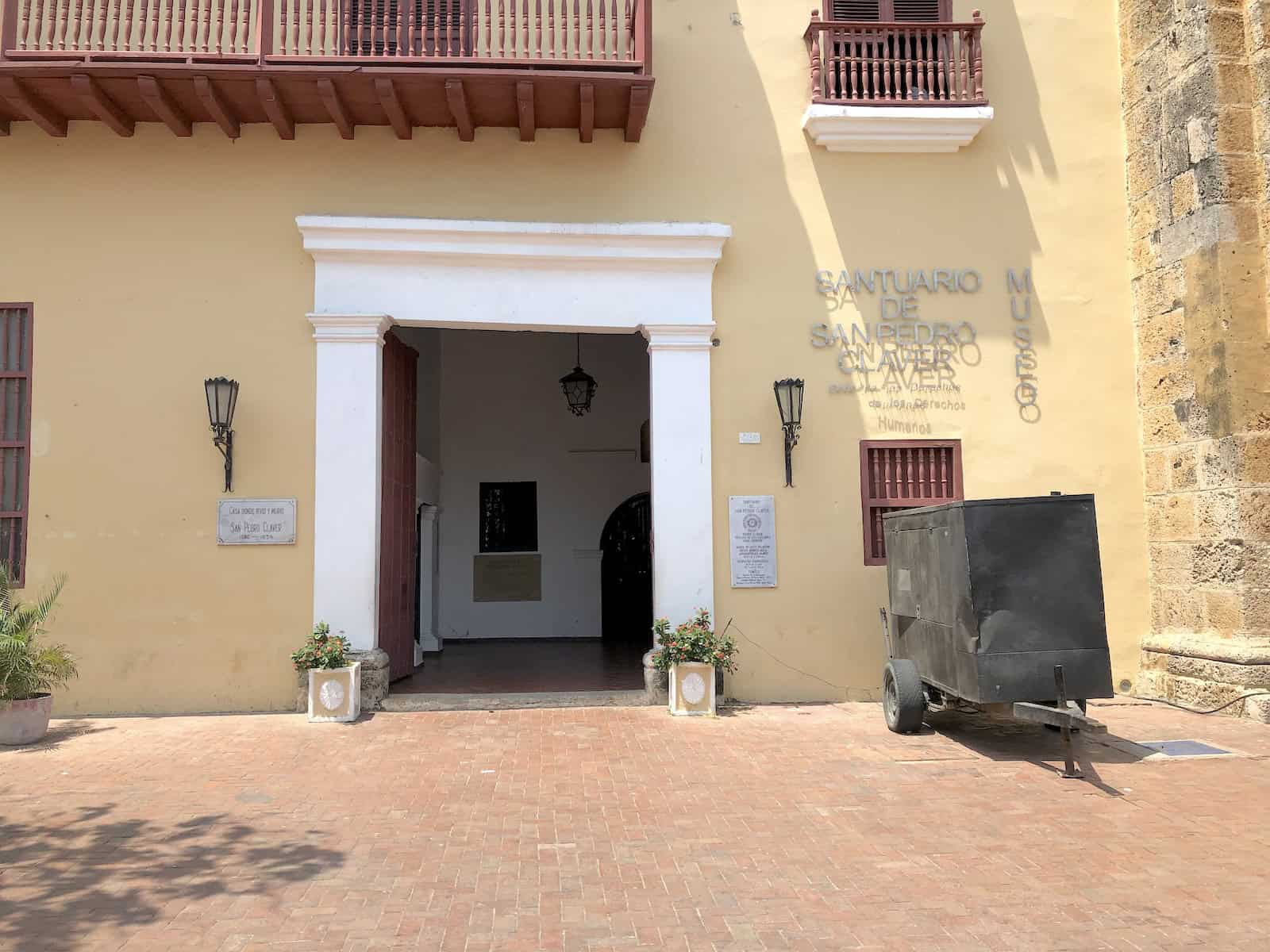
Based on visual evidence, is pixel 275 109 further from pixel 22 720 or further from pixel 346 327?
pixel 22 720

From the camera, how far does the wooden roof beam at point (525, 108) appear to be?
893cm

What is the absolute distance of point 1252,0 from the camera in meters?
9.14

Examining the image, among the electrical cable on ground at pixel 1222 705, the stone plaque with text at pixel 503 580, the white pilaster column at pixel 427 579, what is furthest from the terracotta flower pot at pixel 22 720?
the electrical cable on ground at pixel 1222 705

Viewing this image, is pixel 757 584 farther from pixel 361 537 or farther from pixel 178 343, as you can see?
pixel 178 343

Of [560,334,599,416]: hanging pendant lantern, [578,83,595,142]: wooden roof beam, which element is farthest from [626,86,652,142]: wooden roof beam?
[560,334,599,416]: hanging pendant lantern

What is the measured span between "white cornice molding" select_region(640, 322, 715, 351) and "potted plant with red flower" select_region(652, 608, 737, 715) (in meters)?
2.73

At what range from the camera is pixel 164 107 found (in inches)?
353

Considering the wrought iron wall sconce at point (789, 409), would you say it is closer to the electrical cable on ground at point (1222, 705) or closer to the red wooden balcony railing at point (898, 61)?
the red wooden balcony railing at point (898, 61)

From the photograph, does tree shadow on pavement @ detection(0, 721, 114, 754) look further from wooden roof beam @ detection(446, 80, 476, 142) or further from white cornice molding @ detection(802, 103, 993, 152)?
white cornice molding @ detection(802, 103, 993, 152)

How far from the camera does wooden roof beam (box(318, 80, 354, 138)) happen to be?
29.1 feet

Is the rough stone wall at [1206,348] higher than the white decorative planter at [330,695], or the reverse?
the rough stone wall at [1206,348]

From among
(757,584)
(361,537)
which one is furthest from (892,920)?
(361,537)

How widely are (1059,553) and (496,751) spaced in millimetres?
4525

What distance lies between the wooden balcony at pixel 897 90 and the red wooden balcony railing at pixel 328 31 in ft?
6.46
